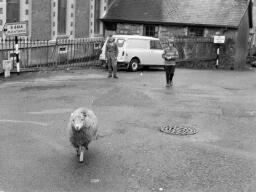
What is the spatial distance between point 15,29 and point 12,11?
201 inches

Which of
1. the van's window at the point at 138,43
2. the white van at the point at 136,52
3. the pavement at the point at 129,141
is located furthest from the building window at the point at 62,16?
the pavement at the point at 129,141

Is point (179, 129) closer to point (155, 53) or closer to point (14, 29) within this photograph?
point (14, 29)

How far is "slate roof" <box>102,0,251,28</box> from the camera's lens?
32312 mm

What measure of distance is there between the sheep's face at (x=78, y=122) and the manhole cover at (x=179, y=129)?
2889 millimetres

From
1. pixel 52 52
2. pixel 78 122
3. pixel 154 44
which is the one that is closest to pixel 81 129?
pixel 78 122

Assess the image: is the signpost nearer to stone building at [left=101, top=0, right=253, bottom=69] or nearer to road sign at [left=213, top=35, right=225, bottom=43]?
stone building at [left=101, top=0, right=253, bottom=69]

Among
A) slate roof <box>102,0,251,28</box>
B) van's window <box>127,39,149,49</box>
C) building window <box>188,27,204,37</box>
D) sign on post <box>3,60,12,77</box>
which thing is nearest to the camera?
sign on post <box>3,60,12,77</box>

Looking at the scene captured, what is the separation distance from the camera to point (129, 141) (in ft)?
31.0

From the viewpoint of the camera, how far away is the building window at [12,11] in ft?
75.3

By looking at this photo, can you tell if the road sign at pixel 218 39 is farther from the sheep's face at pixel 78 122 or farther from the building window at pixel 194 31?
the sheep's face at pixel 78 122

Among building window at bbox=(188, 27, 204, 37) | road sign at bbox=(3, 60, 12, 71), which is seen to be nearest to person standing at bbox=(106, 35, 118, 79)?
road sign at bbox=(3, 60, 12, 71)

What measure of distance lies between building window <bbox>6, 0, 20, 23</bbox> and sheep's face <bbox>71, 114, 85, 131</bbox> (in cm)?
1621

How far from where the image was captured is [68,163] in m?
7.94

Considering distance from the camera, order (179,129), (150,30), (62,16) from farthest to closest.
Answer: (150,30) → (62,16) → (179,129)
